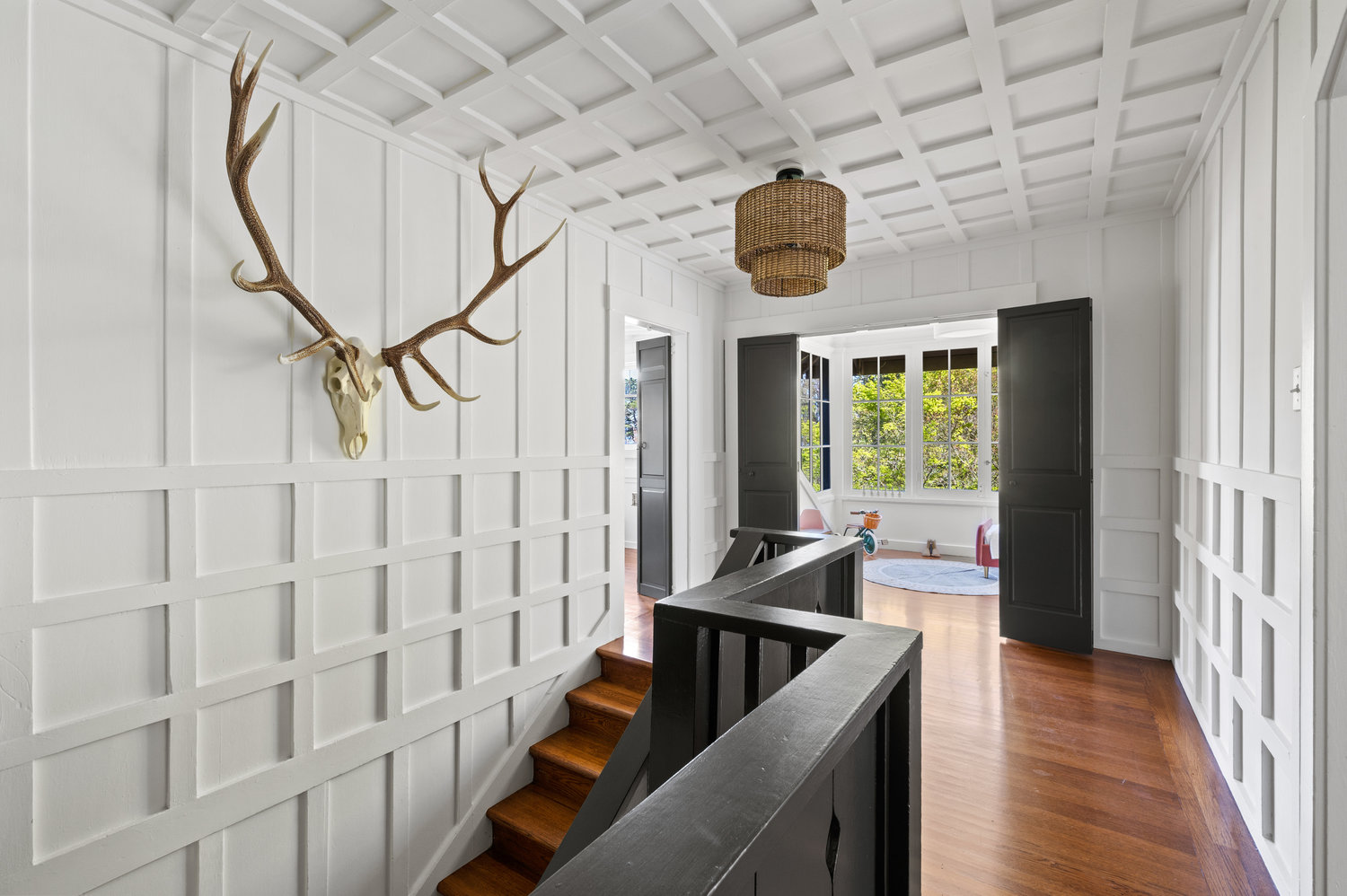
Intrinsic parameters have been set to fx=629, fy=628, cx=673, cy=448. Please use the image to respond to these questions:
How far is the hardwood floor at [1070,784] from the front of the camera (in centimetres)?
199

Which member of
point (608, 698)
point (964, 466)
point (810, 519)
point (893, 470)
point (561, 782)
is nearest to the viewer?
point (561, 782)

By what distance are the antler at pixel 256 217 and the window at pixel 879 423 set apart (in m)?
6.23

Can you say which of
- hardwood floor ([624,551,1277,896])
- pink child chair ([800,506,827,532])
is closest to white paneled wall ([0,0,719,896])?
hardwood floor ([624,551,1277,896])

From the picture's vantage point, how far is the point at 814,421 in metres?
6.98

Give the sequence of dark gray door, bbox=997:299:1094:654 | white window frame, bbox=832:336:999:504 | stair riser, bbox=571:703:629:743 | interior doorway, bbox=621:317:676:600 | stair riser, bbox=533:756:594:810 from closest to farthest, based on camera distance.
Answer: stair riser, bbox=533:756:594:810 < stair riser, bbox=571:703:629:743 < dark gray door, bbox=997:299:1094:654 < interior doorway, bbox=621:317:676:600 < white window frame, bbox=832:336:999:504

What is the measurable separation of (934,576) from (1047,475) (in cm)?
221

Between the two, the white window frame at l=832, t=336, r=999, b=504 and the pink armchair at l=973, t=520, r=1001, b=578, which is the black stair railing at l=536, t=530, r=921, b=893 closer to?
the pink armchair at l=973, t=520, r=1001, b=578

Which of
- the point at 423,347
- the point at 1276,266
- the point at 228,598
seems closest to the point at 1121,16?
the point at 1276,266

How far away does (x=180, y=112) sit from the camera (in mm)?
1938

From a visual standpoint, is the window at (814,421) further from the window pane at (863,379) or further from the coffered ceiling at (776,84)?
the coffered ceiling at (776,84)

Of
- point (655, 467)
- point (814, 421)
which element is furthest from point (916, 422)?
point (655, 467)

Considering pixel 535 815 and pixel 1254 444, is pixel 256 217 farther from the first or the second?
pixel 1254 444

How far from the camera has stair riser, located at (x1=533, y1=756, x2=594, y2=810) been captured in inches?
114

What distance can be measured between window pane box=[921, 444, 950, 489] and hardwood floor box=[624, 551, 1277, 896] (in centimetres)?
341
